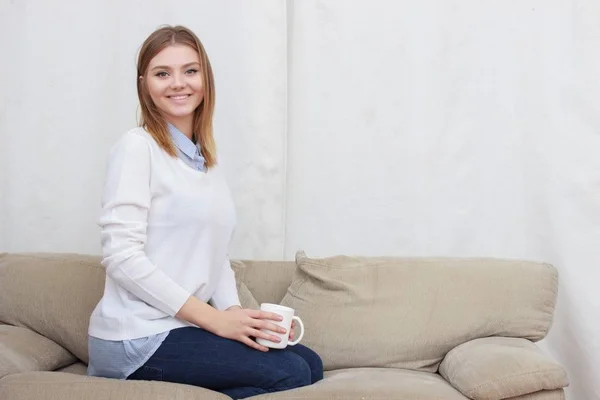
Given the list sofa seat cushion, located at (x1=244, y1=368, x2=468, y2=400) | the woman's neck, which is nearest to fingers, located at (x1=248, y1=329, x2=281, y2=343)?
sofa seat cushion, located at (x1=244, y1=368, x2=468, y2=400)

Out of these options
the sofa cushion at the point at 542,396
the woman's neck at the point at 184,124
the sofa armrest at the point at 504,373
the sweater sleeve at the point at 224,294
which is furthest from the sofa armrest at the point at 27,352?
the sofa cushion at the point at 542,396

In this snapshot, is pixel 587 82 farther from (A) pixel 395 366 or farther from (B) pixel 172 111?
(B) pixel 172 111

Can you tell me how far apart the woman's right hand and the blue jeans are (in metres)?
0.02

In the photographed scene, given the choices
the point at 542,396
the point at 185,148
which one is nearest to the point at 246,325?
the point at 185,148

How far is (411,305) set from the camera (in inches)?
101

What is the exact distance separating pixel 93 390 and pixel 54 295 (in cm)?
70

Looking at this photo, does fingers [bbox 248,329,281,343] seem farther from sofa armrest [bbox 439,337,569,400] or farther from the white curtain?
the white curtain

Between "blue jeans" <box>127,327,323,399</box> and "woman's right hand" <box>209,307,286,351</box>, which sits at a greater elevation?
"woman's right hand" <box>209,307,286,351</box>

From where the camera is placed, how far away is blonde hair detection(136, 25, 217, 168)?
217 cm

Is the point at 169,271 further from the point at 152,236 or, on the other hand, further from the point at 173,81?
the point at 173,81

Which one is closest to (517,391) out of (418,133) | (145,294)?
(145,294)

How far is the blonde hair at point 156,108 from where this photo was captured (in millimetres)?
2166

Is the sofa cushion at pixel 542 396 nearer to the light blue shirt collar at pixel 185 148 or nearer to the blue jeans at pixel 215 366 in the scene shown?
the blue jeans at pixel 215 366

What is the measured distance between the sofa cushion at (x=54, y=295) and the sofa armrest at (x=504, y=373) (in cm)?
106
